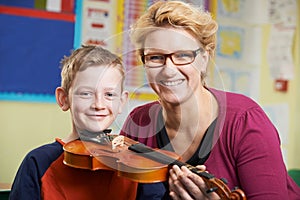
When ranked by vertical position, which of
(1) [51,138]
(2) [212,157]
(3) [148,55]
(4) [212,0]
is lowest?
(1) [51,138]

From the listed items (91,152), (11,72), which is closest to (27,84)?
(11,72)

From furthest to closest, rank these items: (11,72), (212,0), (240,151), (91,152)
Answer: (212,0)
(11,72)
(240,151)
(91,152)

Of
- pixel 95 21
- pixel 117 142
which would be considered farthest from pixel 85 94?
pixel 95 21

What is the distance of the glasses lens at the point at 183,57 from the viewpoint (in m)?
1.10

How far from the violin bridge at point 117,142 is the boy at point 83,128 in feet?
0.15

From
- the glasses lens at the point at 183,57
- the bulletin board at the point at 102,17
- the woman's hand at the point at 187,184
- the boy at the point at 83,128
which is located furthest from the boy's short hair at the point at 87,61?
the bulletin board at the point at 102,17

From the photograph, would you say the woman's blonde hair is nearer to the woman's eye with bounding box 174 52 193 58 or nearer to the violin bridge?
the woman's eye with bounding box 174 52 193 58

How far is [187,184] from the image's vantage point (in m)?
1.04

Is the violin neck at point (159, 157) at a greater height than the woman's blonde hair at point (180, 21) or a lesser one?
lesser

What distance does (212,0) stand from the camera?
250 cm

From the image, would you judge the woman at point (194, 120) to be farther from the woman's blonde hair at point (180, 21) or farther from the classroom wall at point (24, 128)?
the classroom wall at point (24, 128)

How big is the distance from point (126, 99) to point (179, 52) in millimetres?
169

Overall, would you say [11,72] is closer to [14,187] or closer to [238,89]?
[14,187]

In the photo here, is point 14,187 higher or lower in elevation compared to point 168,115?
lower
